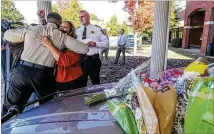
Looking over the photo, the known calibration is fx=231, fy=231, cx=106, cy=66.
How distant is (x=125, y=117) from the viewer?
1283 millimetres

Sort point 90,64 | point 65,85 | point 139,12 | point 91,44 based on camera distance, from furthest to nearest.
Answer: point 139,12
point 90,64
point 91,44
point 65,85

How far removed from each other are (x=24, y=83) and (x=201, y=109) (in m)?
2.02

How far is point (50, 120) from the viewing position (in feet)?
4.75

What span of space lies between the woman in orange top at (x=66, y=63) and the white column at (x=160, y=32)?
9.58ft

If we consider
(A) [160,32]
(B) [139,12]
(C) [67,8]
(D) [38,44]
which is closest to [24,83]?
(D) [38,44]

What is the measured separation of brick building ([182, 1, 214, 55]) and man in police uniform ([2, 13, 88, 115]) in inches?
545

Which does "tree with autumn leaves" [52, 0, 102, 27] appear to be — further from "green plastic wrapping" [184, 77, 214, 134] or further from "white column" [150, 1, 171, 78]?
"green plastic wrapping" [184, 77, 214, 134]

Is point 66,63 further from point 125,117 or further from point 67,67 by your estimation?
point 125,117

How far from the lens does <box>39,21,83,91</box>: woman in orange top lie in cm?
251

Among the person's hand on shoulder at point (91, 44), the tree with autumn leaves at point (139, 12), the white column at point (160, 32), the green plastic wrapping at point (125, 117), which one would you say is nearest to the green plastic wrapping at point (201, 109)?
the green plastic wrapping at point (125, 117)

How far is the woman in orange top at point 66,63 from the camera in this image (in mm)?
2510

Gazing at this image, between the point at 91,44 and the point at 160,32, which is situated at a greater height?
the point at 160,32

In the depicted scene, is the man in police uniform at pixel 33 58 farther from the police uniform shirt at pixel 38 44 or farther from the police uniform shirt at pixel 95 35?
the police uniform shirt at pixel 95 35

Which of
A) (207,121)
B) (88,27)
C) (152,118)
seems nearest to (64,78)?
(88,27)
